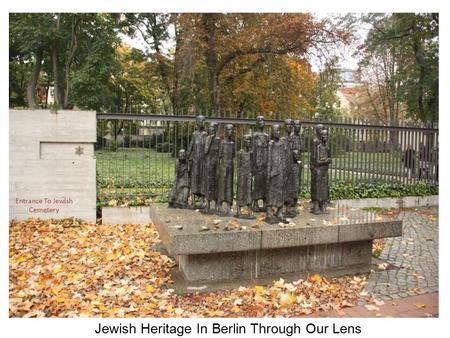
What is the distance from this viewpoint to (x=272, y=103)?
74.5 feet

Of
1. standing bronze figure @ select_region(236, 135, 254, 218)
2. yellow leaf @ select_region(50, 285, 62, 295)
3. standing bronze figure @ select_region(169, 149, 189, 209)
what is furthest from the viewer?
standing bronze figure @ select_region(169, 149, 189, 209)

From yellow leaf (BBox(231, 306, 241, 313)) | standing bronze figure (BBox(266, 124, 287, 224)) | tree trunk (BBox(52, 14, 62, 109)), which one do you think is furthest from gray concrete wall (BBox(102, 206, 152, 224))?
tree trunk (BBox(52, 14, 62, 109))

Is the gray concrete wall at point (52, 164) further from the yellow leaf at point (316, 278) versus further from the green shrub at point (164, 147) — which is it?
the yellow leaf at point (316, 278)

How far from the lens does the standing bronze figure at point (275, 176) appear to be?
6402mm

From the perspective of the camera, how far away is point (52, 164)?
30.9 ft

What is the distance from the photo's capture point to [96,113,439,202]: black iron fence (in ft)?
33.3

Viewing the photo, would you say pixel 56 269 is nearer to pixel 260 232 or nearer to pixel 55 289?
pixel 55 289

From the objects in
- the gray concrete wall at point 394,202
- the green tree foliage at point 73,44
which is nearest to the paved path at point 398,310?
the gray concrete wall at point 394,202

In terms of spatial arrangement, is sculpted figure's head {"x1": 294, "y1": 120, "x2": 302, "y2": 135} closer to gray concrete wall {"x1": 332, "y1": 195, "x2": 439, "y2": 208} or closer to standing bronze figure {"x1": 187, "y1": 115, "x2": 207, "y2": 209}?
standing bronze figure {"x1": 187, "y1": 115, "x2": 207, "y2": 209}

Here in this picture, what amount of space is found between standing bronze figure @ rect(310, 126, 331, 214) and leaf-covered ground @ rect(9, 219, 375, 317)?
1.52 meters

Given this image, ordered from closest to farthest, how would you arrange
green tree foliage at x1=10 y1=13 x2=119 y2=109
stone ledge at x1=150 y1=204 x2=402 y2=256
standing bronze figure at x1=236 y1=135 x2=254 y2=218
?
stone ledge at x1=150 y1=204 x2=402 y2=256, standing bronze figure at x1=236 y1=135 x2=254 y2=218, green tree foliage at x1=10 y1=13 x2=119 y2=109

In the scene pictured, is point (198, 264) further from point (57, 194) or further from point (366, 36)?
point (366, 36)

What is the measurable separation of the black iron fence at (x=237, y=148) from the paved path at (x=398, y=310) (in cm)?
542

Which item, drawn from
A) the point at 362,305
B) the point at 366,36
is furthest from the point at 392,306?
the point at 366,36
